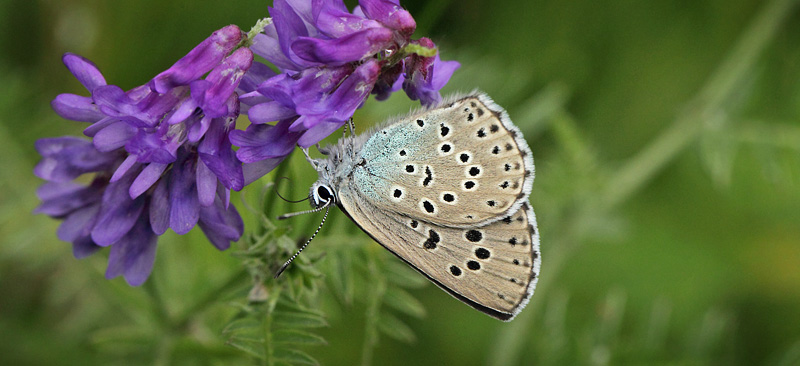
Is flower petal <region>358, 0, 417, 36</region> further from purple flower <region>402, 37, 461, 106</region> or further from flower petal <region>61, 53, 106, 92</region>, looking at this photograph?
flower petal <region>61, 53, 106, 92</region>

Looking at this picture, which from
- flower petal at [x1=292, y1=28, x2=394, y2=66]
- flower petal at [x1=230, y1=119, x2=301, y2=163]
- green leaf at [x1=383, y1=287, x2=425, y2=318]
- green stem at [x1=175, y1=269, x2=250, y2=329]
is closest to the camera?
flower petal at [x1=292, y1=28, x2=394, y2=66]

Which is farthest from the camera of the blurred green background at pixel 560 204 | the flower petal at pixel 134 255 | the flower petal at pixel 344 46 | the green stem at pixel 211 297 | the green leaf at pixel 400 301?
the blurred green background at pixel 560 204

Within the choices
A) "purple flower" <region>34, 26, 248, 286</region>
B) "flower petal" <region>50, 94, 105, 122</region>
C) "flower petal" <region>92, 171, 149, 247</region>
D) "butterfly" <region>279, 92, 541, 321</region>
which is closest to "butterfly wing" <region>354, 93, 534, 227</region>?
"butterfly" <region>279, 92, 541, 321</region>

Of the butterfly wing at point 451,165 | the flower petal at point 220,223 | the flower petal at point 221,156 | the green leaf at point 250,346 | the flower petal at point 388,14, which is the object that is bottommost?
the green leaf at point 250,346

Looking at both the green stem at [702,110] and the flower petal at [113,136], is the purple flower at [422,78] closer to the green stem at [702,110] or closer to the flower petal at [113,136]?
the flower petal at [113,136]

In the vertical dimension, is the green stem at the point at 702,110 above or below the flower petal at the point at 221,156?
above

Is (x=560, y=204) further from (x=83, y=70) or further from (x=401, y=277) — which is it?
(x=83, y=70)

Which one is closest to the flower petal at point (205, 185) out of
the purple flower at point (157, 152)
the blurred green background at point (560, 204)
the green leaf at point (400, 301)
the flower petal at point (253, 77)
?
the purple flower at point (157, 152)
